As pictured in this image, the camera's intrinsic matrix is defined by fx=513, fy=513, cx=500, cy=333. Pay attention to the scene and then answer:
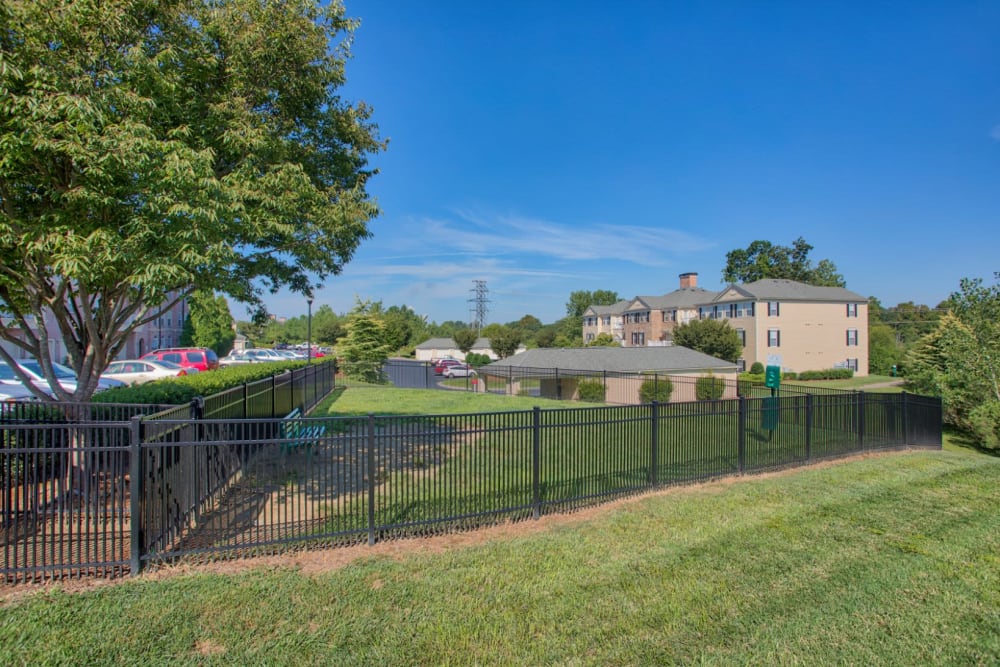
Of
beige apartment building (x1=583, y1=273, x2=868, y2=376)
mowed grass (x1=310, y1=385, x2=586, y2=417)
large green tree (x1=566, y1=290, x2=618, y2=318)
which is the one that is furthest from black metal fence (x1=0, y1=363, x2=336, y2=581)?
large green tree (x1=566, y1=290, x2=618, y2=318)

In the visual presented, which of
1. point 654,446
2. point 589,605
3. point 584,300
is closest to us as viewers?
point 589,605

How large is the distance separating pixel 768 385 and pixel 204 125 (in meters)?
12.6

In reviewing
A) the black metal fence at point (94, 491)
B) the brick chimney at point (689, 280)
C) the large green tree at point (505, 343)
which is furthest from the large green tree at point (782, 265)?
the black metal fence at point (94, 491)

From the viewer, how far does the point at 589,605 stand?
4.00 meters

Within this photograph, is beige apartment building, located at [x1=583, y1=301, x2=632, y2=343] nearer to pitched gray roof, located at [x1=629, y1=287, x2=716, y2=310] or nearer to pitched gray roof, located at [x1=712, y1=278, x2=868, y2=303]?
pitched gray roof, located at [x1=629, y1=287, x2=716, y2=310]

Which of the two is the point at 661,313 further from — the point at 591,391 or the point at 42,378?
the point at 42,378

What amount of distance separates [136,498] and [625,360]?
28.9 metres

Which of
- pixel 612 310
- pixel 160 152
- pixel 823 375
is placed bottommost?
pixel 823 375

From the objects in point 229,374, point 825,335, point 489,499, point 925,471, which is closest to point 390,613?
point 489,499

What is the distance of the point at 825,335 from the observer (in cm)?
4822

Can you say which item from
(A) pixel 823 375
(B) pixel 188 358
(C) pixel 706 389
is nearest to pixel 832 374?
(A) pixel 823 375

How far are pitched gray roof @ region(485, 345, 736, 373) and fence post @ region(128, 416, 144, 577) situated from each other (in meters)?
24.2

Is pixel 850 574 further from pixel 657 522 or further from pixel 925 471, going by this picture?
pixel 925 471

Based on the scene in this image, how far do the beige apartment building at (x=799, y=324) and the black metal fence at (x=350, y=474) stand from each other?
41515mm
